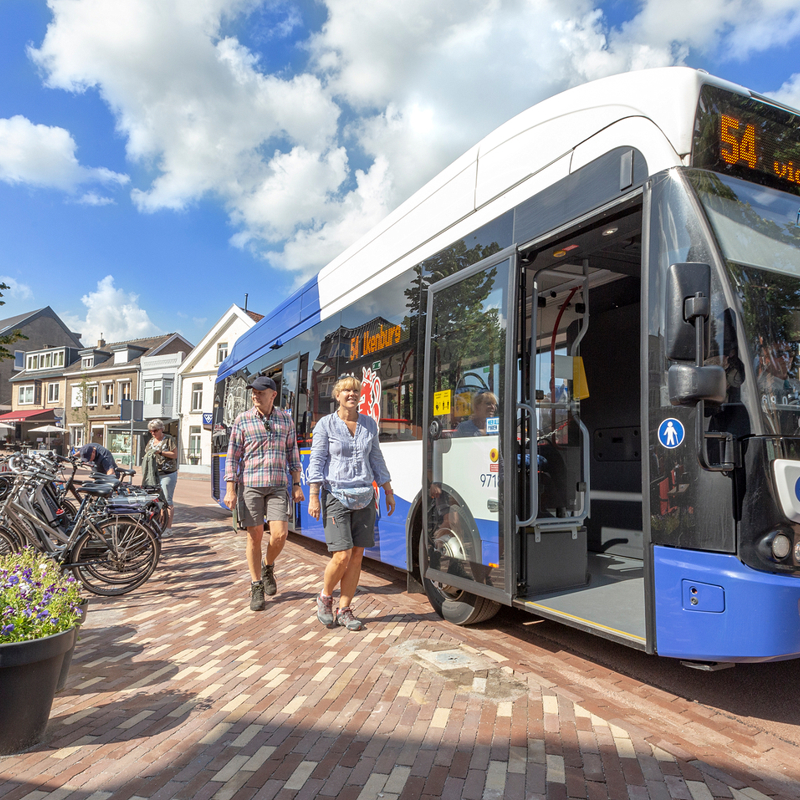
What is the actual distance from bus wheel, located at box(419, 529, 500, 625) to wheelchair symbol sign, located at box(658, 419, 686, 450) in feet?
6.19

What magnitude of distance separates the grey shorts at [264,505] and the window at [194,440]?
39.4 meters

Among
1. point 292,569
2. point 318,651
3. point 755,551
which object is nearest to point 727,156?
point 755,551

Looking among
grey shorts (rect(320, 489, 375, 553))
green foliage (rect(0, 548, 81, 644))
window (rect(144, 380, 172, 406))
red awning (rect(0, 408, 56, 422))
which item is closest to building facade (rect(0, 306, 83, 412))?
red awning (rect(0, 408, 56, 422))

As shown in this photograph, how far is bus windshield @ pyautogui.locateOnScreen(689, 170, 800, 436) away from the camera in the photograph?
3061mm

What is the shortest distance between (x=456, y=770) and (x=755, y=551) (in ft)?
5.33

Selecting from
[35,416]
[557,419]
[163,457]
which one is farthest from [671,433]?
[35,416]

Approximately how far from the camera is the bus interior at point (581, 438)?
4.21 metres

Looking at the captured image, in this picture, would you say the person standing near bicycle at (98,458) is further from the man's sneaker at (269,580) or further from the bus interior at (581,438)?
the bus interior at (581,438)

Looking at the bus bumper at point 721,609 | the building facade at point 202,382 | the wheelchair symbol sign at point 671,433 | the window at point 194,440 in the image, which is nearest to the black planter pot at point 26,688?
the bus bumper at point 721,609

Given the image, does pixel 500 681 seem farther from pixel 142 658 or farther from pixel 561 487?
pixel 142 658

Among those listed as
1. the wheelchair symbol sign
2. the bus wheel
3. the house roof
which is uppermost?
the house roof

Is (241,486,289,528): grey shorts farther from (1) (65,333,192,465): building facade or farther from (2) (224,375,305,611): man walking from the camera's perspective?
(1) (65,333,192,465): building facade

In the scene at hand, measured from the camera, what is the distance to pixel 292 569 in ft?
Answer: 24.3

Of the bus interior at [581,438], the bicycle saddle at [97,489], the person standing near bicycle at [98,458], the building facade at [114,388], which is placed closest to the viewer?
the bus interior at [581,438]
